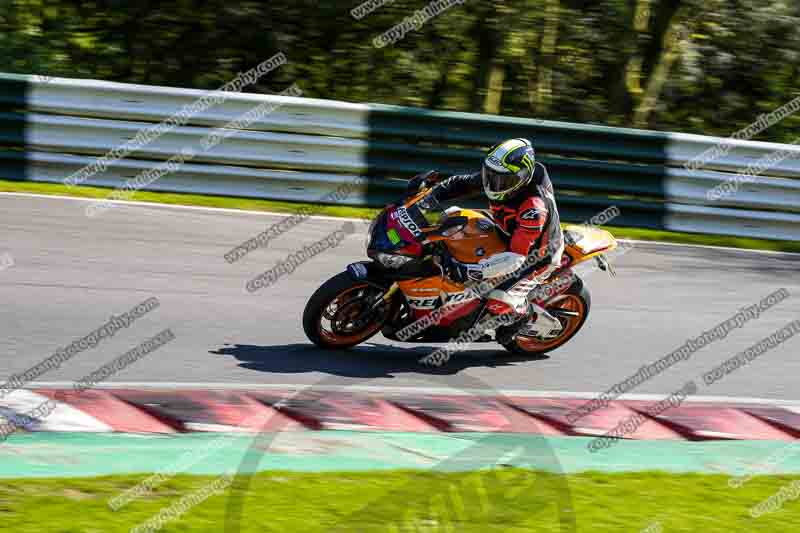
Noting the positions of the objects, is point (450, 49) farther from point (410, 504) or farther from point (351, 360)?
point (410, 504)

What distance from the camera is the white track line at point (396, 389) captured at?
7828mm

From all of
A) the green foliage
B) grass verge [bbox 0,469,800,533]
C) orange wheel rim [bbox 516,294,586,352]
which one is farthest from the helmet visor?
the green foliage

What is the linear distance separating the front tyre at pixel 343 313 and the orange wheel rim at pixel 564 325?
4.41ft

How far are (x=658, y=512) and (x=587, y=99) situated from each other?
13.6 meters

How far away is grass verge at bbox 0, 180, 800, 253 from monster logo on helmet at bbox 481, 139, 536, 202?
4.95 m

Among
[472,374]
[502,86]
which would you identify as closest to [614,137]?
[502,86]

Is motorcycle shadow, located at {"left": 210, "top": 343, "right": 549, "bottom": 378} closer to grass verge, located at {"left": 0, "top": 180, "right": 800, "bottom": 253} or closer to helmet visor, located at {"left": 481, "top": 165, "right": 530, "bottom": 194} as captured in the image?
helmet visor, located at {"left": 481, "top": 165, "right": 530, "bottom": 194}

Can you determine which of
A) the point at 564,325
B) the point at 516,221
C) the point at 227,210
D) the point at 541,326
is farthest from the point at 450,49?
the point at 516,221

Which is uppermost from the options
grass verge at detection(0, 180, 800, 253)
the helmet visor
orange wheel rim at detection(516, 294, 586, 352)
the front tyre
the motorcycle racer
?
the helmet visor

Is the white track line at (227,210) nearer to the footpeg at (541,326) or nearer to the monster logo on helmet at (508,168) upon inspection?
the footpeg at (541,326)

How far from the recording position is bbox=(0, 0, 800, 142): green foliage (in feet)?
58.5

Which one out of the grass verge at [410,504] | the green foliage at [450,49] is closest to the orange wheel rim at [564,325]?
the grass verge at [410,504]

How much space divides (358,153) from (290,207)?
1.05 m

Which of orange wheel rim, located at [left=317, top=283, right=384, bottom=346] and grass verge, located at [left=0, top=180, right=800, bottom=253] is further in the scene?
grass verge, located at [left=0, top=180, right=800, bottom=253]
